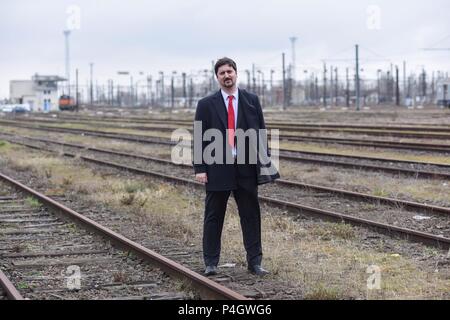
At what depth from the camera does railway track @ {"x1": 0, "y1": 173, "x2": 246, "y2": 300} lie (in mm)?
7457

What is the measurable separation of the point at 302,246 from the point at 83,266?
9.01 ft

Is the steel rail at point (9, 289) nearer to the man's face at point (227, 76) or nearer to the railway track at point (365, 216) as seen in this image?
the man's face at point (227, 76)

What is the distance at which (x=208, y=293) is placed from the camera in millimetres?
7141

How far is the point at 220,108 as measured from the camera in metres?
7.87

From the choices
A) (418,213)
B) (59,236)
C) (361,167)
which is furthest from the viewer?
(361,167)

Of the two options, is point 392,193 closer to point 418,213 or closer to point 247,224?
point 418,213

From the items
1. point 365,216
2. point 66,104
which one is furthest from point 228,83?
point 66,104

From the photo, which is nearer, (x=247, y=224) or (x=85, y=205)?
(x=247, y=224)

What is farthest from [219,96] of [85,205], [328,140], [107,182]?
[328,140]

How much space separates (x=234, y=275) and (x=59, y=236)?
12.3ft

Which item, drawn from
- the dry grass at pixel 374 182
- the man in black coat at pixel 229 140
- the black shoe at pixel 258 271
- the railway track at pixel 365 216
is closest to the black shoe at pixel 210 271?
the black shoe at pixel 258 271

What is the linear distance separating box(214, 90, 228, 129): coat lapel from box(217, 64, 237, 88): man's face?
16cm

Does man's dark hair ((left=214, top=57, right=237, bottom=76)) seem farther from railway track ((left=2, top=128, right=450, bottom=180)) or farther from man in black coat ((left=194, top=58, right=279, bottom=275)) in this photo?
railway track ((left=2, top=128, right=450, bottom=180))

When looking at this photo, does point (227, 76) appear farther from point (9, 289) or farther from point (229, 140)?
point (9, 289)
